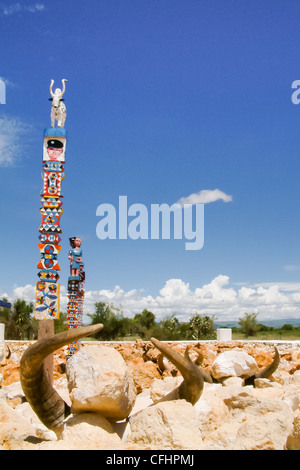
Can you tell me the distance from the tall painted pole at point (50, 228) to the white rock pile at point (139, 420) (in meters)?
3.16

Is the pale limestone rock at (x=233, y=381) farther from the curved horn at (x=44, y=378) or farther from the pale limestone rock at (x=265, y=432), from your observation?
the curved horn at (x=44, y=378)

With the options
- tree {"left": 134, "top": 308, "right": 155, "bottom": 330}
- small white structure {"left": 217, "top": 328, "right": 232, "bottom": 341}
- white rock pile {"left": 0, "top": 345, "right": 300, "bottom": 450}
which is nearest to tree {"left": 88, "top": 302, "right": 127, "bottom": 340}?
tree {"left": 134, "top": 308, "right": 155, "bottom": 330}

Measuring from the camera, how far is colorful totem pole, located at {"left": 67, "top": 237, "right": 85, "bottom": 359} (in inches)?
458

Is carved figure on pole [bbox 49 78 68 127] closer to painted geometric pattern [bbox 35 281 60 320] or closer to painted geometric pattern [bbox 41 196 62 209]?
painted geometric pattern [bbox 41 196 62 209]

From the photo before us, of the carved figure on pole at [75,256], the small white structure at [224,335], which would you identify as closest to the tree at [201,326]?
the small white structure at [224,335]

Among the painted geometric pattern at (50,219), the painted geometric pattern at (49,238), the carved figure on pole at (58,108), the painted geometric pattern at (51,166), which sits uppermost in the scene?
the carved figure on pole at (58,108)

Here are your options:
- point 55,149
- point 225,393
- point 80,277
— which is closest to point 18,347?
point 80,277

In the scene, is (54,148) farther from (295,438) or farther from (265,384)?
(295,438)

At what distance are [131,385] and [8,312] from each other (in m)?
26.6

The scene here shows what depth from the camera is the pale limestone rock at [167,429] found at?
393 centimetres

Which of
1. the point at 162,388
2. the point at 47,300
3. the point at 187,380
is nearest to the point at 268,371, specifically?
the point at 162,388

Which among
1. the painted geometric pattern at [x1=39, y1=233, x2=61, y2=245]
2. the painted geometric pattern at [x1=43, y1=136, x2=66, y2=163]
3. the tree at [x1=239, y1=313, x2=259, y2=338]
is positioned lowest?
the tree at [x1=239, y1=313, x2=259, y2=338]

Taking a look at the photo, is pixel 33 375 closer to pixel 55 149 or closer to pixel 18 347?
pixel 55 149

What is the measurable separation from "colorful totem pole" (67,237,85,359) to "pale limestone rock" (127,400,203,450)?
713 centimetres
